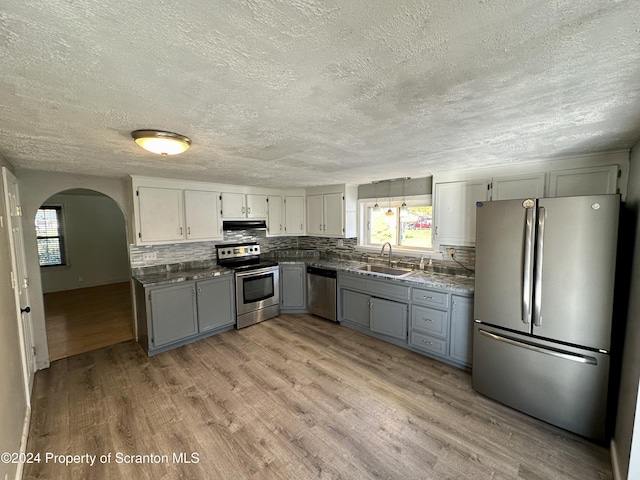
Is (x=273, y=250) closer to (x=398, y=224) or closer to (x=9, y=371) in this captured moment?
(x=398, y=224)

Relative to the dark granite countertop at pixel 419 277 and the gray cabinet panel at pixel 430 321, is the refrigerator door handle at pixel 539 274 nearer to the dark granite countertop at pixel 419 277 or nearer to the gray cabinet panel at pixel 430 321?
the dark granite countertop at pixel 419 277

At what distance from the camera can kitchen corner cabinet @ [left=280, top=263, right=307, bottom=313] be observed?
450 centimetres

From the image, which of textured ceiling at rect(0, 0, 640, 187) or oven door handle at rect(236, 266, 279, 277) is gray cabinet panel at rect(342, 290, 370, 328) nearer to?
oven door handle at rect(236, 266, 279, 277)

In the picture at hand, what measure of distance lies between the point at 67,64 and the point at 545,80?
183 centimetres

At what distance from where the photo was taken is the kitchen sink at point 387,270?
3655 millimetres

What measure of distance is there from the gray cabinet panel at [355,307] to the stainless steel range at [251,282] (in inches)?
46.6

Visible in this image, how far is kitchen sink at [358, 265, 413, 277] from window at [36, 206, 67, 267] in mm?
6838

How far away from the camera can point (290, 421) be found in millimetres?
2191

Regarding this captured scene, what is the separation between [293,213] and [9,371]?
3.69 meters

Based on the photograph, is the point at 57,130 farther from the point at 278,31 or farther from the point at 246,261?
the point at 246,261

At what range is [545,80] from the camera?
3.62ft

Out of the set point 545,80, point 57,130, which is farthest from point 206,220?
point 545,80

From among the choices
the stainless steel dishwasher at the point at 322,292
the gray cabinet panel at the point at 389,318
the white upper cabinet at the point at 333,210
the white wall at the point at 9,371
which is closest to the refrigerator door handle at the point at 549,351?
the gray cabinet panel at the point at 389,318

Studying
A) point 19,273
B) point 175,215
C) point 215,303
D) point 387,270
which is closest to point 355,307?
point 387,270
